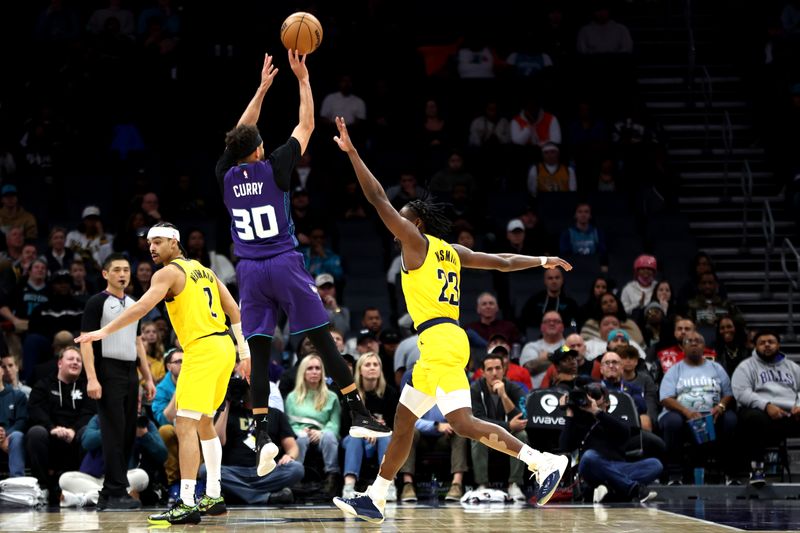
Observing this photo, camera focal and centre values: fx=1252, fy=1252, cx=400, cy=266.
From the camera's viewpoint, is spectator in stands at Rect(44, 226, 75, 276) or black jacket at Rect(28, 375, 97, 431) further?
spectator in stands at Rect(44, 226, 75, 276)

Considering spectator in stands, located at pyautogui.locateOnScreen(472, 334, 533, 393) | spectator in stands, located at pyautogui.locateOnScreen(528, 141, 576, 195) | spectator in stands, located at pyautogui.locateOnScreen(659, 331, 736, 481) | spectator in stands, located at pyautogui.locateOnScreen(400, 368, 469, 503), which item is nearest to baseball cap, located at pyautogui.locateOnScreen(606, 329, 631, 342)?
spectator in stands, located at pyautogui.locateOnScreen(659, 331, 736, 481)

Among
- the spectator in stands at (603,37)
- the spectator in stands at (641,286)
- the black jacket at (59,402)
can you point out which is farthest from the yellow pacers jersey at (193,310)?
the spectator in stands at (603,37)

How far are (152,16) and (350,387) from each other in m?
11.3

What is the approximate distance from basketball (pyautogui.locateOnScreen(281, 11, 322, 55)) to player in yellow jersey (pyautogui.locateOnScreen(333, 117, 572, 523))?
35.8 inches

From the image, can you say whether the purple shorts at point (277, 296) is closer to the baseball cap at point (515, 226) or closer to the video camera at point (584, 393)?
the video camera at point (584, 393)

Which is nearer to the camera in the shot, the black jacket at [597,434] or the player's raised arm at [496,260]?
the player's raised arm at [496,260]

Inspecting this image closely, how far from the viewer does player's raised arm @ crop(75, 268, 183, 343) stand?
838 centimetres

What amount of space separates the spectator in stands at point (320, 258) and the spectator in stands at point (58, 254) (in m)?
2.81

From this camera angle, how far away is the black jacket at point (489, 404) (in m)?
12.3

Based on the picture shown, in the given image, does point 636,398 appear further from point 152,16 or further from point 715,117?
point 152,16

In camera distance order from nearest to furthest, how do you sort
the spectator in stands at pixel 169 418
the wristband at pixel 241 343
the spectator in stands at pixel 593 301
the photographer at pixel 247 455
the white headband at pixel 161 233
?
1. the white headband at pixel 161 233
2. the wristband at pixel 241 343
3. the photographer at pixel 247 455
4. the spectator in stands at pixel 169 418
5. the spectator in stands at pixel 593 301

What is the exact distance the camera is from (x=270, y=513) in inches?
399

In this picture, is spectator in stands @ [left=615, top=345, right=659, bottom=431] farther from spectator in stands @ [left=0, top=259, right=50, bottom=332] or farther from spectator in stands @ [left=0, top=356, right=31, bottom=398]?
spectator in stands @ [left=0, top=259, right=50, bottom=332]

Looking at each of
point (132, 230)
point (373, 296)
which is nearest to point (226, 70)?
point (132, 230)
